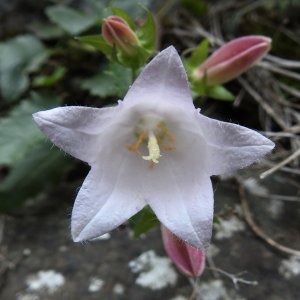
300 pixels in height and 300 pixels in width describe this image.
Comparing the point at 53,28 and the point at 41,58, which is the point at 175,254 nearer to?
the point at 41,58

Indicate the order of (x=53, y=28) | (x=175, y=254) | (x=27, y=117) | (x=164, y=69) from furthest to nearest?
(x=53, y=28)
(x=27, y=117)
(x=175, y=254)
(x=164, y=69)

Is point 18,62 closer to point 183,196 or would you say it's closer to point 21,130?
point 21,130

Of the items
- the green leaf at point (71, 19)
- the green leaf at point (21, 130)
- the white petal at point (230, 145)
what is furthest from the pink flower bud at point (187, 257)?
the green leaf at point (71, 19)

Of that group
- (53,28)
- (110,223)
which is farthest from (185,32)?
(110,223)

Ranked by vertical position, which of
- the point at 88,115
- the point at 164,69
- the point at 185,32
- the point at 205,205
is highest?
the point at 164,69

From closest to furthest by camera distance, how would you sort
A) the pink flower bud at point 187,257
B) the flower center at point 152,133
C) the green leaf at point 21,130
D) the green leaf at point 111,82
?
the pink flower bud at point 187,257, the flower center at point 152,133, the green leaf at point 111,82, the green leaf at point 21,130

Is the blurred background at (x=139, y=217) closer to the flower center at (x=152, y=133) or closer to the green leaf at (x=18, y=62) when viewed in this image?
the green leaf at (x=18, y=62)
